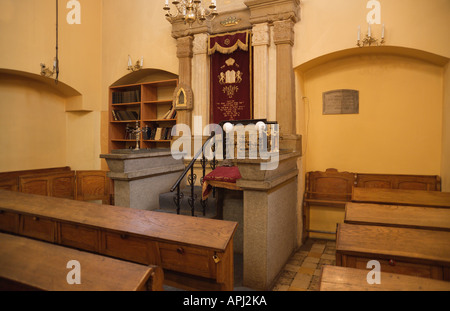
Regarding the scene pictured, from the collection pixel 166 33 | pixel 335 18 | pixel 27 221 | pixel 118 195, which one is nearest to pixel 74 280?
pixel 27 221

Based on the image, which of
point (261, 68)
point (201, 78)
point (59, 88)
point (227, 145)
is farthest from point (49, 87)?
point (261, 68)

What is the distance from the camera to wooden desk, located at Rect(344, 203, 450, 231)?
2291mm

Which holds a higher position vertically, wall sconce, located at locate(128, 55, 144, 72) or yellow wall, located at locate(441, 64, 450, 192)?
wall sconce, located at locate(128, 55, 144, 72)

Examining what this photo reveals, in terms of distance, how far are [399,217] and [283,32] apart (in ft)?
10.3

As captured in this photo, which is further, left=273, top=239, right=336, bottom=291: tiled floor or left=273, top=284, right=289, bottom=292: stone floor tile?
left=273, top=239, right=336, bottom=291: tiled floor

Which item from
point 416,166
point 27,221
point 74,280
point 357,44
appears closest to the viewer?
point 74,280

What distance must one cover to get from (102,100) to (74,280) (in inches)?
232

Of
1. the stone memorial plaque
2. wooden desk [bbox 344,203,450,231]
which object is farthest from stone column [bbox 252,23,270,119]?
wooden desk [bbox 344,203,450,231]

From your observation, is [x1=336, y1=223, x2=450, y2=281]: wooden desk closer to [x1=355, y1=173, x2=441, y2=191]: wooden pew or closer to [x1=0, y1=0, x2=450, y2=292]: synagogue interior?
[x1=0, y1=0, x2=450, y2=292]: synagogue interior

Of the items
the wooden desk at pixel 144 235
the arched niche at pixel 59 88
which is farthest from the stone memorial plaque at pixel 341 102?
the arched niche at pixel 59 88

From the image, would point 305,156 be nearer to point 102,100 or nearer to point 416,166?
point 416,166

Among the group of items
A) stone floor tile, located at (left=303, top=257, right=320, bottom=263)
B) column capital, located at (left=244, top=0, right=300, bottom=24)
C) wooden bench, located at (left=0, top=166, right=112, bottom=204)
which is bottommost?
stone floor tile, located at (left=303, top=257, right=320, bottom=263)

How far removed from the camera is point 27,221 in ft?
8.45

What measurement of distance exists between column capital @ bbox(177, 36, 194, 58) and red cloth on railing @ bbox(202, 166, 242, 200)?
249 centimetres
